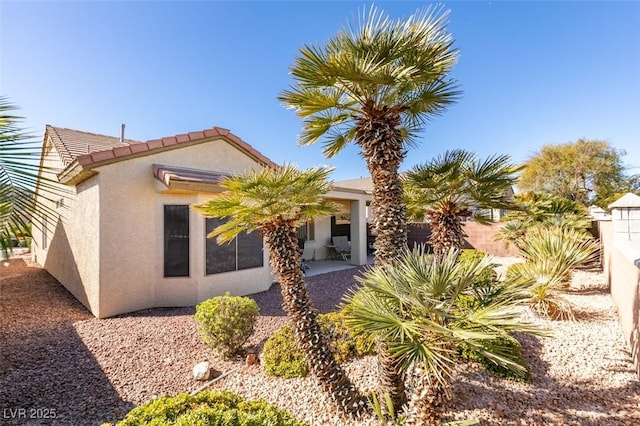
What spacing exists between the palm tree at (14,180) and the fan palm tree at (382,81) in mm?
3300

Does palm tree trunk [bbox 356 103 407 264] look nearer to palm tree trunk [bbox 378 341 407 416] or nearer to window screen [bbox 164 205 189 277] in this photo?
palm tree trunk [bbox 378 341 407 416]

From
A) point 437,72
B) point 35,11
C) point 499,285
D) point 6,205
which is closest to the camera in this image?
point 6,205

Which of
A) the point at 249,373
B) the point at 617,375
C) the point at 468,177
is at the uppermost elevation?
the point at 468,177

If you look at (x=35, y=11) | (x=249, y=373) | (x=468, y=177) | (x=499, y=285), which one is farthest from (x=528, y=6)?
(x=35, y=11)

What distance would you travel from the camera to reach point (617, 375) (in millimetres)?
4746

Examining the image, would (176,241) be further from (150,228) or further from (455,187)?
(455,187)

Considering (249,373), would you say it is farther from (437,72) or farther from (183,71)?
(183,71)

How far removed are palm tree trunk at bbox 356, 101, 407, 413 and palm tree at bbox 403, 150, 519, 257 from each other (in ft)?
8.52

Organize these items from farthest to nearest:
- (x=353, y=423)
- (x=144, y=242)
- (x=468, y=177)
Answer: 1. (x=144, y=242)
2. (x=468, y=177)
3. (x=353, y=423)

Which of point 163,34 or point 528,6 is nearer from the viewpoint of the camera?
point 528,6

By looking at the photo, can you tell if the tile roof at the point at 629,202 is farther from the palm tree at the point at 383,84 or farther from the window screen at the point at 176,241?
the window screen at the point at 176,241

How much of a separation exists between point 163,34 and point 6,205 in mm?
9082

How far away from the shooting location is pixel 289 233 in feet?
14.9

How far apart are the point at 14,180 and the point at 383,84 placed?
179 inches
